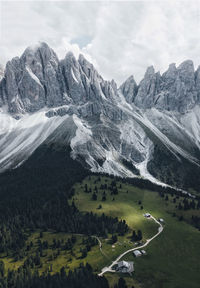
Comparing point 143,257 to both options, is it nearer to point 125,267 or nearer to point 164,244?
point 125,267

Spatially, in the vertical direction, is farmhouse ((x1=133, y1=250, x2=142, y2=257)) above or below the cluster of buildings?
above

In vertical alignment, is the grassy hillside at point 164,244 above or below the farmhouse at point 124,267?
above

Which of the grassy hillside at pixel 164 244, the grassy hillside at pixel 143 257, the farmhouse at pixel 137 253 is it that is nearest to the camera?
the grassy hillside at pixel 164 244

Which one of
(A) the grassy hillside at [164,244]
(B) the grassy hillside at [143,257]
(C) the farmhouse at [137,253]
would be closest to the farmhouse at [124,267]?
(B) the grassy hillside at [143,257]

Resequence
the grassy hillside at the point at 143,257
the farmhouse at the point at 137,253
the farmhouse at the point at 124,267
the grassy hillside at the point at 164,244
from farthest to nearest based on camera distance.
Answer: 1. the farmhouse at the point at 137,253
2. the farmhouse at the point at 124,267
3. the grassy hillside at the point at 143,257
4. the grassy hillside at the point at 164,244

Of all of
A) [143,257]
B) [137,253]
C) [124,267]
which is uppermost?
[137,253]

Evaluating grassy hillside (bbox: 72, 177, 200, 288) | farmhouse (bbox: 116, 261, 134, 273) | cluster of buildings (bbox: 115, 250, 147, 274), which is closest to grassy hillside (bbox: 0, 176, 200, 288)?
grassy hillside (bbox: 72, 177, 200, 288)

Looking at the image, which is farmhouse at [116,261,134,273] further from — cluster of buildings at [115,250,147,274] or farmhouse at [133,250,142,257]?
farmhouse at [133,250,142,257]

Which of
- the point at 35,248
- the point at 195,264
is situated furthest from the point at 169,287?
the point at 35,248

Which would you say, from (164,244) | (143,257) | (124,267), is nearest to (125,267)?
→ (124,267)

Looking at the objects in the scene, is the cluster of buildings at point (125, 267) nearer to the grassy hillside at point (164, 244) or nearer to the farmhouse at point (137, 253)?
the grassy hillside at point (164, 244)

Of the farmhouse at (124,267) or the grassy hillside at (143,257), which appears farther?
the farmhouse at (124,267)

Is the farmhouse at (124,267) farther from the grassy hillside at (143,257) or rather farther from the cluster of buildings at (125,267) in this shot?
the grassy hillside at (143,257)
